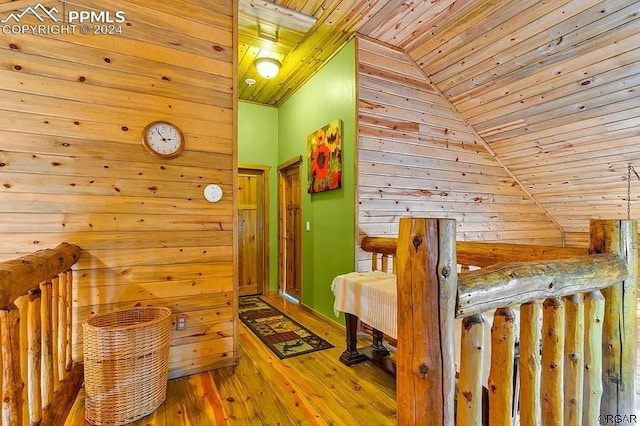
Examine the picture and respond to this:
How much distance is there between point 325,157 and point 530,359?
284 cm

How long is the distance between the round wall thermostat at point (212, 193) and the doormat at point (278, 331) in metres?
1.46

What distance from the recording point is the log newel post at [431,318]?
0.85 m

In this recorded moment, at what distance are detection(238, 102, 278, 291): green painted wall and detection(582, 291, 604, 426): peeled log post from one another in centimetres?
406

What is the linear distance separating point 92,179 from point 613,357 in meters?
3.04

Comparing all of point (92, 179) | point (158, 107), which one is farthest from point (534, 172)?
point (92, 179)

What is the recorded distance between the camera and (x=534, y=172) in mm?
3936

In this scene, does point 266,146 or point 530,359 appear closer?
point 530,359

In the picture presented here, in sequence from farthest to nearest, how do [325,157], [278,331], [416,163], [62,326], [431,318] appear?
[325,157]
[416,163]
[278,331]
[62,326]
[431,318]

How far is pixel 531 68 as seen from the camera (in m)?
2.94

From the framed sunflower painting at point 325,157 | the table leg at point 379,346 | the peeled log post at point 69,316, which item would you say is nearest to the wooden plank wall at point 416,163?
the framed sunflower painting at point 325,157

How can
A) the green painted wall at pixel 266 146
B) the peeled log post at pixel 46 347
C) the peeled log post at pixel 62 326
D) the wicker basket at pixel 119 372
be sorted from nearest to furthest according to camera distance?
the peeled log post at pixel 46 347, the wicker basket at pixel 119 372, the peeled log post at pixel 62 326, the green painted wall at pixel 266 146

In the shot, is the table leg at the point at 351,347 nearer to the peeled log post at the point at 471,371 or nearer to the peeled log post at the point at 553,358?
the peeled log post at the point at 553,358

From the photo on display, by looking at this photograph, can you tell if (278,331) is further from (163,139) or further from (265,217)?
(163,139)

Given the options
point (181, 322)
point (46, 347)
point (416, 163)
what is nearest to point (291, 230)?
point (416, 163)
